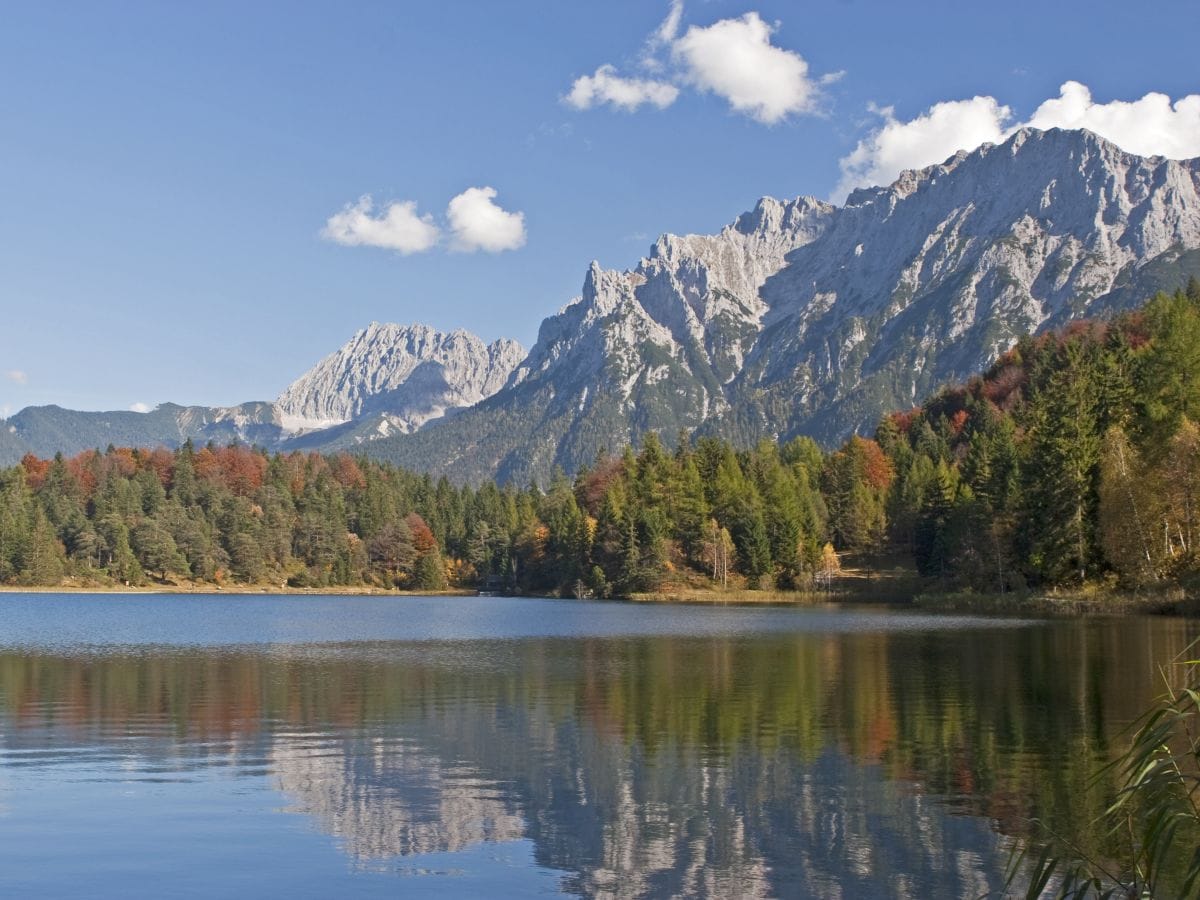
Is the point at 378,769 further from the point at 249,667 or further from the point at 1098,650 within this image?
the point at 1098,650

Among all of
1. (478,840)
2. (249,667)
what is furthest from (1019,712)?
(249,667)

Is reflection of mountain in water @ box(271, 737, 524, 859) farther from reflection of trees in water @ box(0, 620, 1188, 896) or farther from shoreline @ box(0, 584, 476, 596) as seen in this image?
shoreline @ box(0, 584, 476, 596)

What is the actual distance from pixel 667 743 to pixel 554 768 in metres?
5.21

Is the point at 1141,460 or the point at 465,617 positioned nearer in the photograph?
the point at 1141,460

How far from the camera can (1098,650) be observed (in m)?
58.8

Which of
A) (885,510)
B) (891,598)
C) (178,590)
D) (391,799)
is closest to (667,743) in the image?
(391,799)

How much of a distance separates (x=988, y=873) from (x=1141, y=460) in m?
81.9

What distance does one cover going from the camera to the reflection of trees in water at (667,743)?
21.6 metres

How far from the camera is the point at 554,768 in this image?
1160 inches

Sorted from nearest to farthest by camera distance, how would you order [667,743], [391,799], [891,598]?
Answer: [391,799] < [667,743] < [891,598]

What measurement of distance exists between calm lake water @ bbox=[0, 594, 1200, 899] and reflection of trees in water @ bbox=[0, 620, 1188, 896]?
120 mm

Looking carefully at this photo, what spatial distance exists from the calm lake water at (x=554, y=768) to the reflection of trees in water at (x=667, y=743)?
12 cm

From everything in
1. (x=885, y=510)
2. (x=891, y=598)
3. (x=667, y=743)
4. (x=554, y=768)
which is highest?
(x=885, y=510)

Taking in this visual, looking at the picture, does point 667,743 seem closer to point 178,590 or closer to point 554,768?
point 554,768
